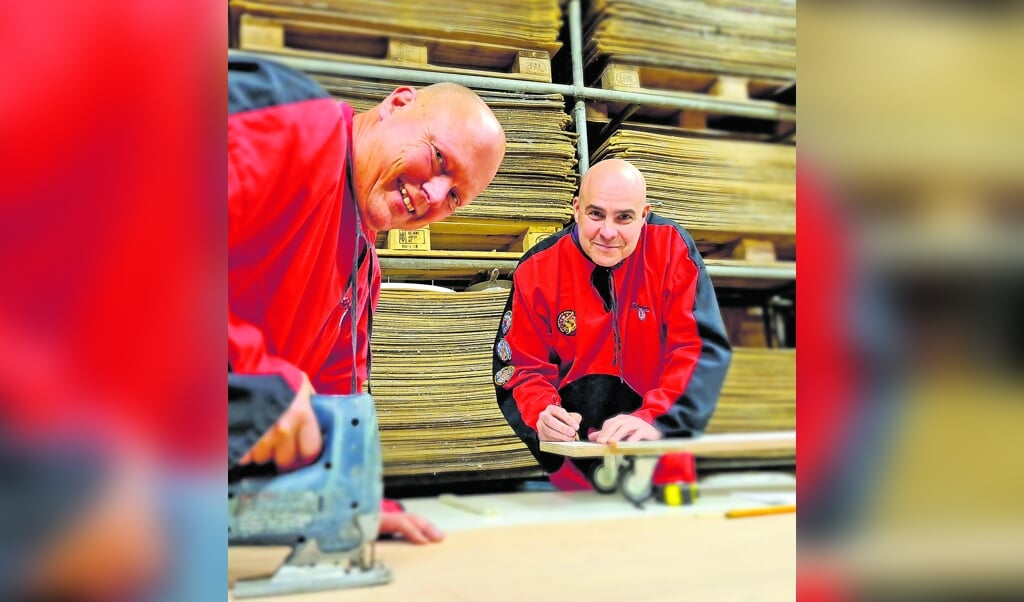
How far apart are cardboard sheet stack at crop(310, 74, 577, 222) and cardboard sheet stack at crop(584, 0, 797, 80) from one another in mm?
161

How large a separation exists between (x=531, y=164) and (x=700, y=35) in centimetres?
47

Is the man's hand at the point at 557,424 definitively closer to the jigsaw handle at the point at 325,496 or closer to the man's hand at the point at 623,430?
the man's hand at the point at 623,430

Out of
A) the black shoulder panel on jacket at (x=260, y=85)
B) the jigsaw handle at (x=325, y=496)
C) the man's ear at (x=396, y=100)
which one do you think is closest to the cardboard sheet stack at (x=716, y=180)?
the man's ear at (x=396, y=100)

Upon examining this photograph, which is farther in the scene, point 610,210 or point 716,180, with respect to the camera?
point 716,180

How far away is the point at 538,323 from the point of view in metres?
1.37

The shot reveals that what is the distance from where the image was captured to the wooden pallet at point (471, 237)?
1.26m

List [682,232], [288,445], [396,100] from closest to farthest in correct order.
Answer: [288,445] → [396,100] → [682,232]

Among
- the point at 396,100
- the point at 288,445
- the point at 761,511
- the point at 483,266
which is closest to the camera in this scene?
the point at 288,445

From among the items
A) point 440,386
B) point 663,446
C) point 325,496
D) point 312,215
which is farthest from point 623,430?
point 312,215

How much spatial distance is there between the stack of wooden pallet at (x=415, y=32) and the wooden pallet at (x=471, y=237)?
10.2 inches

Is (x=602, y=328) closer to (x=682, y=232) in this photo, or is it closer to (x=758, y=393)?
(x=682, y=232)

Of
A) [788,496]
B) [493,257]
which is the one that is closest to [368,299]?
[493,257]

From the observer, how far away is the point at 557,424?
4.47ft
